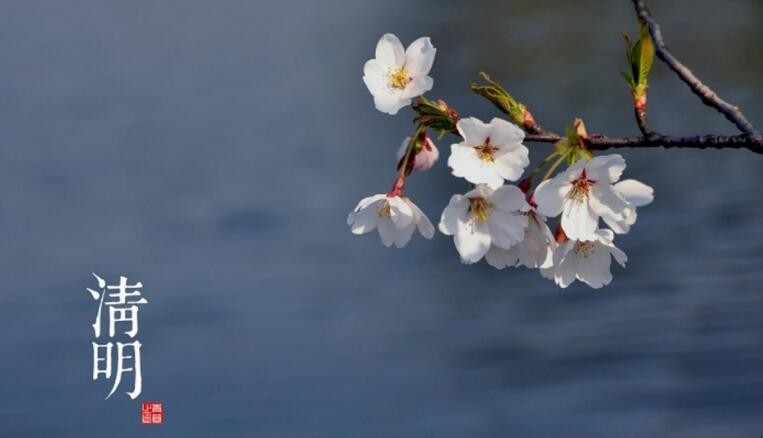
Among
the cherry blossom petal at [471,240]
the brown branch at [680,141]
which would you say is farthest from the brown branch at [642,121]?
the cherry blossom petal at [471,240]

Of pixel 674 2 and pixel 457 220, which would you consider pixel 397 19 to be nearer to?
pixel 674 2

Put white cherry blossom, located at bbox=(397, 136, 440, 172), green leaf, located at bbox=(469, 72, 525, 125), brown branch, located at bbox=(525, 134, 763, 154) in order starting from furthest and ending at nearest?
1. white cherry blossom, located at bbox=(397, 136, 440, 172)
2. green leaf, located at bbox=(469, 72, 525, 125)
3. brown branch, located at bbox=(525, 134, 763, 154)

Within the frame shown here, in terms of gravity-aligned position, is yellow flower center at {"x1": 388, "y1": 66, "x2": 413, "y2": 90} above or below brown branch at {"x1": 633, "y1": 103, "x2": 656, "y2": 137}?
above

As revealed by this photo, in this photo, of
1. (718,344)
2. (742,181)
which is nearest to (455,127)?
(718,344)

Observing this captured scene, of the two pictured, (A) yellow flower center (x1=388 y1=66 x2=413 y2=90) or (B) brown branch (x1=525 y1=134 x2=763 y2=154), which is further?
(A) yellow flower center (x1=388 y1=66 x2=413 y2=90)

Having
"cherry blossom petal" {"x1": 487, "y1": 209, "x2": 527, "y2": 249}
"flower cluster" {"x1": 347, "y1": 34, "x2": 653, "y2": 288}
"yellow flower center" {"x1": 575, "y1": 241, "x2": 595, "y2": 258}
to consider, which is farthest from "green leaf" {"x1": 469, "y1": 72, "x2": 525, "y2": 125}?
"yellow flower center" {"x1": 575, "y1": 241, "x2": 595, "y2": 258}

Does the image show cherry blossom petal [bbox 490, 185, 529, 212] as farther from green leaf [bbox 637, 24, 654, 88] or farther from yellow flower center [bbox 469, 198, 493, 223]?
green leaf [bbox 637, 24, 654, 88]

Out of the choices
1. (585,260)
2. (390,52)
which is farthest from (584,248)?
(390,52)

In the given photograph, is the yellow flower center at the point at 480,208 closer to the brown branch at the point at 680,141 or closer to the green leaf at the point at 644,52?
the brown branch at the point at 680,141
